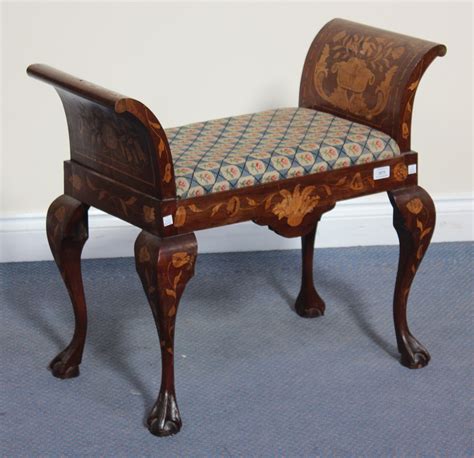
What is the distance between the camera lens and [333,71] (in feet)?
9.82

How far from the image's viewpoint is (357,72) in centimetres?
292

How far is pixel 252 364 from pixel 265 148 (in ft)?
2.06

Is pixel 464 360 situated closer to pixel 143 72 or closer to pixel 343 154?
pixel 343 154

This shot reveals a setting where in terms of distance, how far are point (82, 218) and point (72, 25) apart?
934 mm

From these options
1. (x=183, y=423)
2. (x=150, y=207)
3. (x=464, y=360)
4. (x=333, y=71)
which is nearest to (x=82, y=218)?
(x=150, y=207)

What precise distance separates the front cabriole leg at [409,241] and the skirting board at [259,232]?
836mm

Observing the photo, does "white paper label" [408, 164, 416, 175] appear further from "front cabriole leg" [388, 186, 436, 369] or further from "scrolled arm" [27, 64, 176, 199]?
"scrolled arm" [27, 64, 176, 199]

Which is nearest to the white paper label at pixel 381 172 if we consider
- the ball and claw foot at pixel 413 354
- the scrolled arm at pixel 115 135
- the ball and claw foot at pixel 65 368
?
the ball and claw foot at pixel 413 354

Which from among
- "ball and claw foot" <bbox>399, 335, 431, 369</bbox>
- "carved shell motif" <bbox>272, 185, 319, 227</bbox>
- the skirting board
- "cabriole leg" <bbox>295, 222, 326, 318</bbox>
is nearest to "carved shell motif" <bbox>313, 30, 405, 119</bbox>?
"carved shell motif" <bbox>272, 185, 319, 227</bbox>

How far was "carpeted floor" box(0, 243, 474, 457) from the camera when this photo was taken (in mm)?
2672

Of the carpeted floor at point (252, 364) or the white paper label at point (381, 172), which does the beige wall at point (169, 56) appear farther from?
the white paper label at point (381, 172)

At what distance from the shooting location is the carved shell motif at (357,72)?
285 cm

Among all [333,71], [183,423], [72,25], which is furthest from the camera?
[72,25]

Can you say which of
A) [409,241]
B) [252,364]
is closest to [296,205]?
[409,241]
